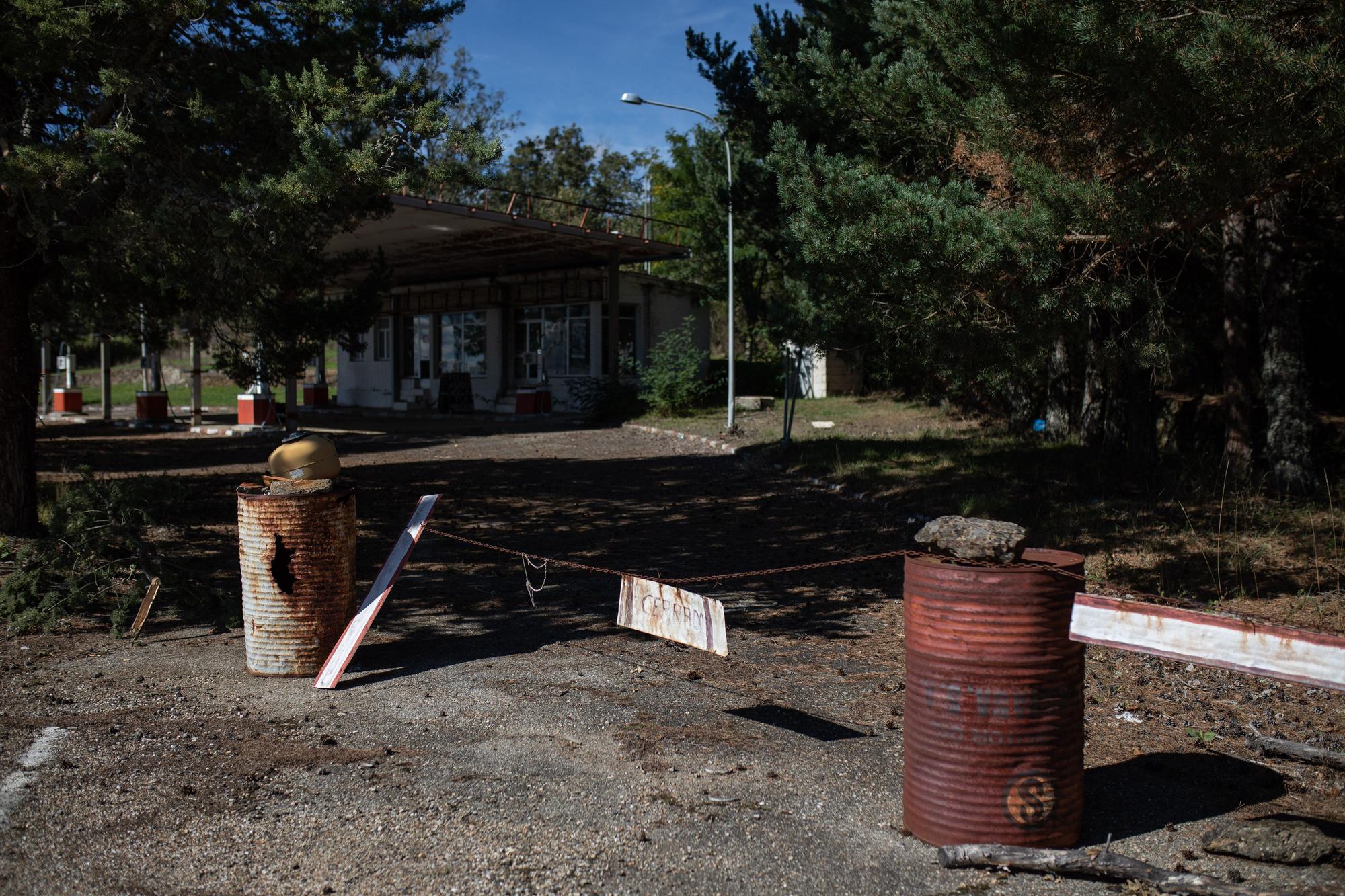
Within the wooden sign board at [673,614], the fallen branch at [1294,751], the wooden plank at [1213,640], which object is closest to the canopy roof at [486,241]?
the wooden sign board at [673,614]

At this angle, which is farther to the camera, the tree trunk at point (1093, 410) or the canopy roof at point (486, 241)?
the canopy roof at point (486, 241)

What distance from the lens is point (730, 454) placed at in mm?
18547

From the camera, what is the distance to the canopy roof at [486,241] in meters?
22.3

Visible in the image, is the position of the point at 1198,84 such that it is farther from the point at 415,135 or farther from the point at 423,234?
the point at 423,234

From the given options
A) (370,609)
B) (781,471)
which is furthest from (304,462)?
(781,471)

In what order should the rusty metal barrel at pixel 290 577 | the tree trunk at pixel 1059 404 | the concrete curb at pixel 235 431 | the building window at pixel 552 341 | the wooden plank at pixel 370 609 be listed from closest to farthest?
the wooden plank at pixel 370 609
the rusty metal barrel at pixel 290 577
the tree trunk at pixel 1059 404
the concrete curb at pixel 235 431
the building window at pixel 552 341

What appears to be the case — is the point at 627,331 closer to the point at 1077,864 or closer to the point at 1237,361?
the point at 1237,361

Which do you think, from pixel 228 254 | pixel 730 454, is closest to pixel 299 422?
pixel 730 454

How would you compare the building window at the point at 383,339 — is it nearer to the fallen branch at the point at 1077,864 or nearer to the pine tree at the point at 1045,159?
the pine tree at the point at 1045,159

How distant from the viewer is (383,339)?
3491cm

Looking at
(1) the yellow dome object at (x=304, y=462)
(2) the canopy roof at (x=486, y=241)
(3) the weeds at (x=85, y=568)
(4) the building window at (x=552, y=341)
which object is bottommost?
(3) the weeds at (x=85, y=568)

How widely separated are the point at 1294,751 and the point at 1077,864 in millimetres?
1835

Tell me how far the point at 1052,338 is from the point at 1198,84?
2.36 metres

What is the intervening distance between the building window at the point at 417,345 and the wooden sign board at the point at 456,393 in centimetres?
241
